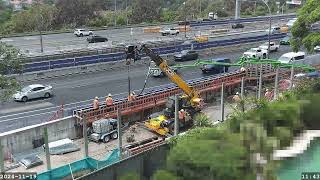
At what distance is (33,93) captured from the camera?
32000 mm

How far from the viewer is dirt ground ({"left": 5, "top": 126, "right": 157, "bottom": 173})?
2021 centimetres

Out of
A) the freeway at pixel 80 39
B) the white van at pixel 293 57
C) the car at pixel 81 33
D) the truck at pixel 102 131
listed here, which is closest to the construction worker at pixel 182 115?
the truck at pixel 102 131

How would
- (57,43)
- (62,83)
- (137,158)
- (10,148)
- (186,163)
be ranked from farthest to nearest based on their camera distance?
(57,43), (62,83), (10,148), (137,158), (186,163)

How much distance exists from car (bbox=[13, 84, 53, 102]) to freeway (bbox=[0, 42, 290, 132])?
16.6 inches

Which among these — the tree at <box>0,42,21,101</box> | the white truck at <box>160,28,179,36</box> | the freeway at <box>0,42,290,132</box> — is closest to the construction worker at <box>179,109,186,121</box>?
the freeway at <box>0,42,290,132</box>

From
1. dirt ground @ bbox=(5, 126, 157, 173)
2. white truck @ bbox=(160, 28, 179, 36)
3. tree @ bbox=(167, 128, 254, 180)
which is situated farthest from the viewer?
white truck @ bbox=(160, 28, 179, 36)

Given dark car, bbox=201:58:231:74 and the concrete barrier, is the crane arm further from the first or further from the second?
dark car, bbox=201:58:231:74

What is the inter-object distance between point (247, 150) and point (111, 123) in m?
10.9

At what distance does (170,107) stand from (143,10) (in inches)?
1936

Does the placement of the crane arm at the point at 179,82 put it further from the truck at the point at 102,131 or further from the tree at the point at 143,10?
the tree at the point at 143,10

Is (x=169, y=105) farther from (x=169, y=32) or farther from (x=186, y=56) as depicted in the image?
(x=169, y=32)

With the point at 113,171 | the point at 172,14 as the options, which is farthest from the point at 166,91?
the point at 172,14

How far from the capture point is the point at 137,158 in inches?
685

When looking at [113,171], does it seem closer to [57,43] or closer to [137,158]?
[137,158]
